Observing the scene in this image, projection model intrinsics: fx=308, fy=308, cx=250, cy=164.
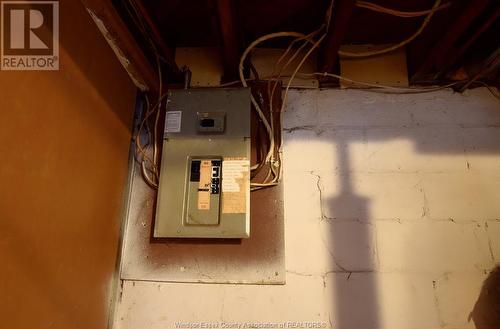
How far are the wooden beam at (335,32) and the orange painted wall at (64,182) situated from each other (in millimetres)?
776

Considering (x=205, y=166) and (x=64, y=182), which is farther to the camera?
(x=205, y=166)

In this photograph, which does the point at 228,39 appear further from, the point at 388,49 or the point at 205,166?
the point at 388,49

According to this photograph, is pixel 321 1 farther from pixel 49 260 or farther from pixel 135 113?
pixel 49 260

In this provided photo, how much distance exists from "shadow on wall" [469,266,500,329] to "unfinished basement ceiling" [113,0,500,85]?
0.77 m

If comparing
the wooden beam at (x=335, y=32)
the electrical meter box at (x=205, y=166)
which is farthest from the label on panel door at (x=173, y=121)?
the wooden beam at (x=335, y=32)

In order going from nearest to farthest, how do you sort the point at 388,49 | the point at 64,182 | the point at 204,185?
the point at 64,182 < the point at 204,185 < the point at 388,49

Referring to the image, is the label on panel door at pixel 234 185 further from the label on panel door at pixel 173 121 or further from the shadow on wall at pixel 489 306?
the shadow on wall at pixel 489 306

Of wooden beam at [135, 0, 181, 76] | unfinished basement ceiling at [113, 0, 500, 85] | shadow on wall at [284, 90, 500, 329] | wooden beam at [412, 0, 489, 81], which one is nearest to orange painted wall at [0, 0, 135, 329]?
wooden beam at [135, 0, 181, 76]

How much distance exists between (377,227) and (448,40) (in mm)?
700

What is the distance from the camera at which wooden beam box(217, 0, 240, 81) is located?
976 mm

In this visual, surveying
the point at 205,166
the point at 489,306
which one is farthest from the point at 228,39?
the point at 489,306

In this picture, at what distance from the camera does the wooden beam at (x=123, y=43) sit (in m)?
0.89

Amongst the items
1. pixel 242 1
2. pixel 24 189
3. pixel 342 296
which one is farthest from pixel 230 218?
pixel 242 1

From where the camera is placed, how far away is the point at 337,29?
42.4 inches
